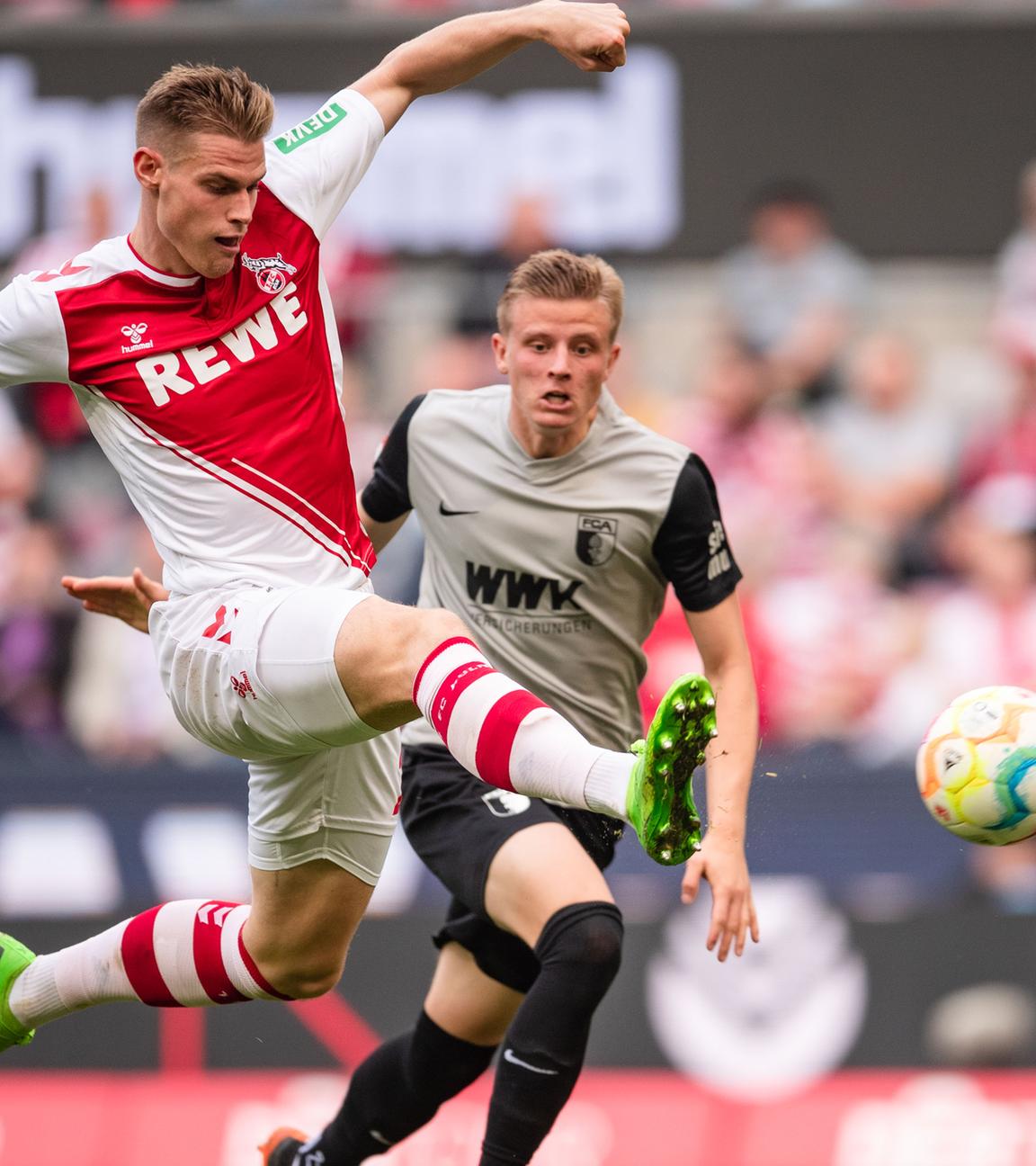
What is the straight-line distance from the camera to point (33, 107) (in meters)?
11.4

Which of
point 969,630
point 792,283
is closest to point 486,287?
point 792,283

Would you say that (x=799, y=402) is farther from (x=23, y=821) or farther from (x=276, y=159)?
(x=276, y=159)

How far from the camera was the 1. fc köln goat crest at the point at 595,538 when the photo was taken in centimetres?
532

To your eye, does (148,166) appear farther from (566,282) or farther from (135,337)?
(566,282)

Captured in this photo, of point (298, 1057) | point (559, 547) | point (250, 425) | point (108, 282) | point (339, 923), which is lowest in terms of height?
point (298, 1057)

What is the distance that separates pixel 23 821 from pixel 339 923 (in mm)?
3521

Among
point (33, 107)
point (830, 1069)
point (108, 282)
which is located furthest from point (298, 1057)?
point (33, 107)

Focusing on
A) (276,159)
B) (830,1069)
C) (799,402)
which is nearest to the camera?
(276,159)

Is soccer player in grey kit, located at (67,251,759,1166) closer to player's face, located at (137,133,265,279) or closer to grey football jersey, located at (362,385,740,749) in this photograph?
grey football jersey, located at (362,385,740,749)

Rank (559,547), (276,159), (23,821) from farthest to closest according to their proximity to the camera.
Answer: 1. (23,821)
2. (559,547)
3. (276,159)

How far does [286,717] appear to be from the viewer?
14.5 feet

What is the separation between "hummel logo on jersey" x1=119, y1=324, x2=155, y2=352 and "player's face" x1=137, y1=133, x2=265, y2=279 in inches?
7.8

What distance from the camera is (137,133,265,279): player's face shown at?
4.51 m

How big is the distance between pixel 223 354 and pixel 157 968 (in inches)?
64.8
